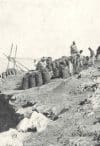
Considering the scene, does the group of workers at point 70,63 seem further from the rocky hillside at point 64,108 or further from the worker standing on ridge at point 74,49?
the rocky hillside at point 64,108

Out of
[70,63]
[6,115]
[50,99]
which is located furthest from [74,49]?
[50,99]

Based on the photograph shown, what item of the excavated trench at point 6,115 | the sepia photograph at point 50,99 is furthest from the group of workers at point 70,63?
the excavated trench at point 6,115

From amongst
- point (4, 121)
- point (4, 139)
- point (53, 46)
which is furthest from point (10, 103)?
point (53, 46)

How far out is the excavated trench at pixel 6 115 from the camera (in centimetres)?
2426

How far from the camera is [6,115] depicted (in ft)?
87.0

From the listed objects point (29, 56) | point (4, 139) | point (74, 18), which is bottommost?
point (4, 139)

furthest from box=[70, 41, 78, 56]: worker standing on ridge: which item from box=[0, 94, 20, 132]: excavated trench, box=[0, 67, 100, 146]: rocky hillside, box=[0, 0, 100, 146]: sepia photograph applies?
box=[0, 94, 20, 132]: excavated trench

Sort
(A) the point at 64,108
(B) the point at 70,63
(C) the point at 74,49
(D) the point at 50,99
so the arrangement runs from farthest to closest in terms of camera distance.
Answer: (C) the point at 74,49 → (B) the point at 70,63 → (D) the point at 50,99 → (A) the point at 64,108

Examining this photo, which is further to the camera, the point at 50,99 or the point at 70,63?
the point at 70,63

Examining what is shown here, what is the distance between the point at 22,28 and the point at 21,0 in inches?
129

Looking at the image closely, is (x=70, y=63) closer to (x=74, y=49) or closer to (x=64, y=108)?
(x=74, y=49)

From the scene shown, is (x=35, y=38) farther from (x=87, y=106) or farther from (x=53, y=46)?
(x=87, y=106)

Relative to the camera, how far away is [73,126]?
18984mm

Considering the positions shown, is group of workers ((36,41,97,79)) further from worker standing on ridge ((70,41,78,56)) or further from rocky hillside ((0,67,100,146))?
rocky hillside ((0,67,100,146))
